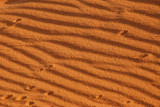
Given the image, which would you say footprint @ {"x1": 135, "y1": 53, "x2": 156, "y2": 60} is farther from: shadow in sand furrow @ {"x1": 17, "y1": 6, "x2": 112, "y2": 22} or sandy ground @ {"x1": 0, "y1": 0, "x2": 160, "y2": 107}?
shadow in sand furrow @ {"x1": 17, "y1": 6, "x2": 112, "y2": 22}

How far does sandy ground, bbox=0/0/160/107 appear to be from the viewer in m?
2.09

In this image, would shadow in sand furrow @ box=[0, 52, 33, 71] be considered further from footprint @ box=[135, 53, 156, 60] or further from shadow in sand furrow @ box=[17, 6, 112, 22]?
footprint @ box=[135, 53, 156, 60]

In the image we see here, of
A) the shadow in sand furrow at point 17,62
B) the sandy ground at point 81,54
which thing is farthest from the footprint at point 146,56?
the shadow in sand furrow at point 17,62

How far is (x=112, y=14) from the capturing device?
6.87ft

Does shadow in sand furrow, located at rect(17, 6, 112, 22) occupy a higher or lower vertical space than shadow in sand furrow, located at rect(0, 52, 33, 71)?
higher

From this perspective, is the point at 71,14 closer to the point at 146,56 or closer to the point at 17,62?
the point at 17,62

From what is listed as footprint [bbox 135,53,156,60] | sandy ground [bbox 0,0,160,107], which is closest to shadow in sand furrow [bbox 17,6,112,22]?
sandy ground [bbox 0,0,160,107]

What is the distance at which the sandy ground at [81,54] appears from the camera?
2086 mm

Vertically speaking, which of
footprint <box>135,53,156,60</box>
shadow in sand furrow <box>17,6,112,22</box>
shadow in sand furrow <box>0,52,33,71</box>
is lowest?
shadow in sand furrow <box>0,52,33,71</box>

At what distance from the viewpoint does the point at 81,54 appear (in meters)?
2.12

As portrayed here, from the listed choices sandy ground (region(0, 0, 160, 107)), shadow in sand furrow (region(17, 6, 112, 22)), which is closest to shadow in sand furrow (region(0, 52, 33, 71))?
sandy ground (region(0, 0, 160, 107))

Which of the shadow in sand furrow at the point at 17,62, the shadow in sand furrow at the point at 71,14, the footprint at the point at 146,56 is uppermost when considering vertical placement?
the shadow in sand furrow at the point at 71,14

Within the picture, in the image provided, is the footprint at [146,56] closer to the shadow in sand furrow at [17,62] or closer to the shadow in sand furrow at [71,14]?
the shadow in sand furrow at [71,14]

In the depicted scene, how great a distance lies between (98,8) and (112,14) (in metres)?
0.19
